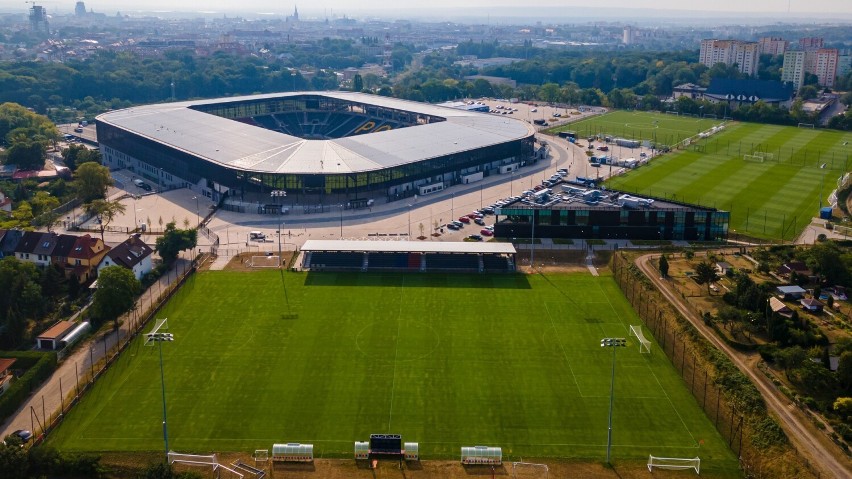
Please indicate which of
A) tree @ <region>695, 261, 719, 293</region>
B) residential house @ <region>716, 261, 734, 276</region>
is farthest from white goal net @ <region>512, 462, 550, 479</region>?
residential house @ <region>716, 261, 734, 276</region>

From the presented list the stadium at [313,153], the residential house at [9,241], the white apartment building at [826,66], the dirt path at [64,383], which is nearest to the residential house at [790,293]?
the stadium at [313,153]

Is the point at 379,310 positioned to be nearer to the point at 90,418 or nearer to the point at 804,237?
the point at 90,418

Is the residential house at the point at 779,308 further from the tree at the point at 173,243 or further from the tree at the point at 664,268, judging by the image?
the tree at the point at 173,243

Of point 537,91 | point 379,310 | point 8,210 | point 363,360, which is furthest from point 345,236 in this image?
point 537,91

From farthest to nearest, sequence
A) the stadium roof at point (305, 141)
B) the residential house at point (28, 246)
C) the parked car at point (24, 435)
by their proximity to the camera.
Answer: the stadium roof at point (305, 141) < the residential house at point (28, 246) < the parked car at point (24, 435)

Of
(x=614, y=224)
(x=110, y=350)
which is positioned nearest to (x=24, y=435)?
(x=110, y=350)

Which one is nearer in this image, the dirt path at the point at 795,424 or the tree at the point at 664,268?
the dirt path at the point at 795,424
